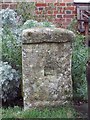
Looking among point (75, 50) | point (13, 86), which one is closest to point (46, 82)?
point (13, 86)

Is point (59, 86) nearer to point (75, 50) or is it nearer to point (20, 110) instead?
point (20, 110)

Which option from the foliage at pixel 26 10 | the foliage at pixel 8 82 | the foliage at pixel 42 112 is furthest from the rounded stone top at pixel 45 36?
the foliage at pixel 26 10

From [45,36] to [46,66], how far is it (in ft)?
1.11

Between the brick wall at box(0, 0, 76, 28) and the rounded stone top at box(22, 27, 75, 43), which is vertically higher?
the rounded stone top at box(22, 27, 75, 43)

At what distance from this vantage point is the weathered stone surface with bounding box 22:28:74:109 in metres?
4.78

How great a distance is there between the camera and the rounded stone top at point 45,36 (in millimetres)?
4754

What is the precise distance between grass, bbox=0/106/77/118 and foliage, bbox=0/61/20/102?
0.29m

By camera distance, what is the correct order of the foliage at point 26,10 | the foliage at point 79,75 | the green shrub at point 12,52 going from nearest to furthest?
the green shrub at point 12,52, the foliage at point 79,75, the foliage at point 26,10

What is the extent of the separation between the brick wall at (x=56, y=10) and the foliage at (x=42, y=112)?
2971mm

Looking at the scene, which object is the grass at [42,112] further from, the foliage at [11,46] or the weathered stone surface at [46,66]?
the foliage at [11,46]

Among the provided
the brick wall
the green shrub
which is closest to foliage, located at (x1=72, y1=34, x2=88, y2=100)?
the green shrub

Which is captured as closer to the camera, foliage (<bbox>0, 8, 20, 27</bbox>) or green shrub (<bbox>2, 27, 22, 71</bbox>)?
green shrub (<bbox>2, 27, 22, 71</bbox>)

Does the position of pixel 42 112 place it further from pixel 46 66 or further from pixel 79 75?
pixel 79 75

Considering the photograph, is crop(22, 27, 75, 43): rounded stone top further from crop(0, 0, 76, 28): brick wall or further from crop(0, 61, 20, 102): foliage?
crop(0, 0, 76, 28): brick wall
